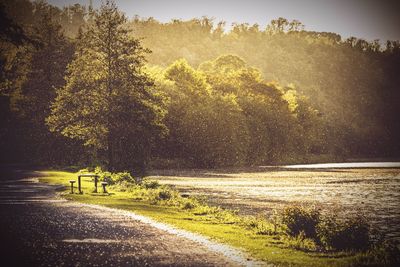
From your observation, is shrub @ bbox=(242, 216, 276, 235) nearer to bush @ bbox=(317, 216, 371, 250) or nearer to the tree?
bush @ bbox=(317, 216, 371, 250)

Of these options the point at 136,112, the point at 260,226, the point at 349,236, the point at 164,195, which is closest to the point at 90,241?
the point at 260,226

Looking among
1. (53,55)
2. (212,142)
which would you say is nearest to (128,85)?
(53,55)

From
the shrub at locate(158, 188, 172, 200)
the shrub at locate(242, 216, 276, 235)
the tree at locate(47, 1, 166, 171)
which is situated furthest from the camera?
the tree at locate(47, 1, 166, 171)

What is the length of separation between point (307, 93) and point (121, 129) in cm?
13761

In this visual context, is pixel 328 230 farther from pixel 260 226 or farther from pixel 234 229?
pixel 234 229

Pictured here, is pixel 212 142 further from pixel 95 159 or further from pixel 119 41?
pixel 119 41

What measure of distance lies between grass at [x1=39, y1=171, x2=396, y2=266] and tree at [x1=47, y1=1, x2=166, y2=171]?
22698 millimetres

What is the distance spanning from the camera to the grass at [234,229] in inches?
715

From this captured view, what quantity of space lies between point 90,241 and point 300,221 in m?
9.19

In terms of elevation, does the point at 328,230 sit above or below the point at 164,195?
below

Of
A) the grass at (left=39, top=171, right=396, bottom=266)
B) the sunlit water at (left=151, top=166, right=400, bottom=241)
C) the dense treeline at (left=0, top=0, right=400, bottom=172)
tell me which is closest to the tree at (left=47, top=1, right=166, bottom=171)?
the dense treeline at (left=0, top=0, right=400, bottom=172)

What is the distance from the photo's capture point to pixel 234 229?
80.2ft

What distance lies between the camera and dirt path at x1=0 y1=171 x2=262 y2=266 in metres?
16.6

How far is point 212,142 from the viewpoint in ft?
327
